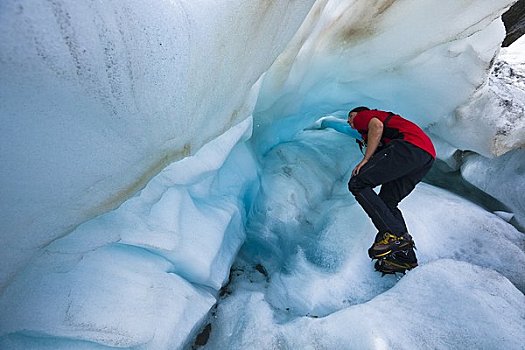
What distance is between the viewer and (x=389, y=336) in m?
1.21

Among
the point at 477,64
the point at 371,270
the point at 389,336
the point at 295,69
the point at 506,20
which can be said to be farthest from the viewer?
the point at 506,20

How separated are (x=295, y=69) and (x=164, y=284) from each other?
50.8 inches

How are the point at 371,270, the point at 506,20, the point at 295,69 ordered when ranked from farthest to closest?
1. the point at 506,20
2. the point at 295,69
3. the point at 371,270

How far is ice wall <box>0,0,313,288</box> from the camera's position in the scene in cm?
66

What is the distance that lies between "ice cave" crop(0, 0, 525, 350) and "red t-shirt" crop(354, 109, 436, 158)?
401 mm

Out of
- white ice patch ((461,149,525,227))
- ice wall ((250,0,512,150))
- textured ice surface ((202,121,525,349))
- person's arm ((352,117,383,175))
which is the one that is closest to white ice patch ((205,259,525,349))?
textured ice surface ((202,121,525,349))

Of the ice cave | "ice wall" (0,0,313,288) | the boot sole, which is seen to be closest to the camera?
"ice wall" (0,0,313,288)

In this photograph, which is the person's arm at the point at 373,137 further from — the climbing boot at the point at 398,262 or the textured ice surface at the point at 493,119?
the textured ice surface at the point at 493,119

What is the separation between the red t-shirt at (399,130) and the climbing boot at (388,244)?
0.45 meters

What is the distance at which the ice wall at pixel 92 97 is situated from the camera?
0.66 m

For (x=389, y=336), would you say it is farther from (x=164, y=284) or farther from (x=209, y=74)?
(x=209, y=74)

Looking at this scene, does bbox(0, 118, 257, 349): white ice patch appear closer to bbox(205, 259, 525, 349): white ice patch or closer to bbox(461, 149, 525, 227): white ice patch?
bbox(205, 259, 525, 349): white ice patch

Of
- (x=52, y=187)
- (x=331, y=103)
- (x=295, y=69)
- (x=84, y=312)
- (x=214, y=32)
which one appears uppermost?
(x=214, y=32)

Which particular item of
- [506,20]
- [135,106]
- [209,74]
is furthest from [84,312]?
[506,20]
